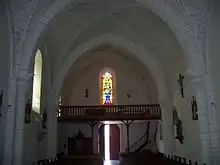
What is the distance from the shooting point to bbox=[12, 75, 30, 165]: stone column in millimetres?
8547

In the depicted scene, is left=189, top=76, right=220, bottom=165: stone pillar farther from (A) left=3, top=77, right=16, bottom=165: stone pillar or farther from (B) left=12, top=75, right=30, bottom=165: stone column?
(A) left=3, top=77, right=16, bottom=165: stone pillar

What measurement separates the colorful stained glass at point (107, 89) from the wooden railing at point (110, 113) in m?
3.25

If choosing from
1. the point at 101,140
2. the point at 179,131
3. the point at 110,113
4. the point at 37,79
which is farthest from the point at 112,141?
the point at 37,79

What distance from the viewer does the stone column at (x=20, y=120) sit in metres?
8.55

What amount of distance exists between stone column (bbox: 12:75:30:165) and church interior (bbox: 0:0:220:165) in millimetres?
31

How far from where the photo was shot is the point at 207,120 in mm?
8836

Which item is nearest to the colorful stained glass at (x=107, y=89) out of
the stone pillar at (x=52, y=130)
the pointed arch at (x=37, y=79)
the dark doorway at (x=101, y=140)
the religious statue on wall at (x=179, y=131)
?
the dark doorway at (x=101, y=140)

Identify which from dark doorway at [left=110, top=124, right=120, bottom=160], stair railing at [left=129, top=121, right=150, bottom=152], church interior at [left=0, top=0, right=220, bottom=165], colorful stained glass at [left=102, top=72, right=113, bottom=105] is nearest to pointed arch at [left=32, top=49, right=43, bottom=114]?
church interior at [left=0, top=0, right=220, bottom=165]

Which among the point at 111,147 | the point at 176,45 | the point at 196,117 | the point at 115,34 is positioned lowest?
the point at 111,147

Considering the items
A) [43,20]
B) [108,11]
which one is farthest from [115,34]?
[43,20]

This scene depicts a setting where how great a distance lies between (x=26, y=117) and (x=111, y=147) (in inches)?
592

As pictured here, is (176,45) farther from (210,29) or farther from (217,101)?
(217,101)

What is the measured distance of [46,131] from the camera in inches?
551

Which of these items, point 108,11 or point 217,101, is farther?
point 108,11
